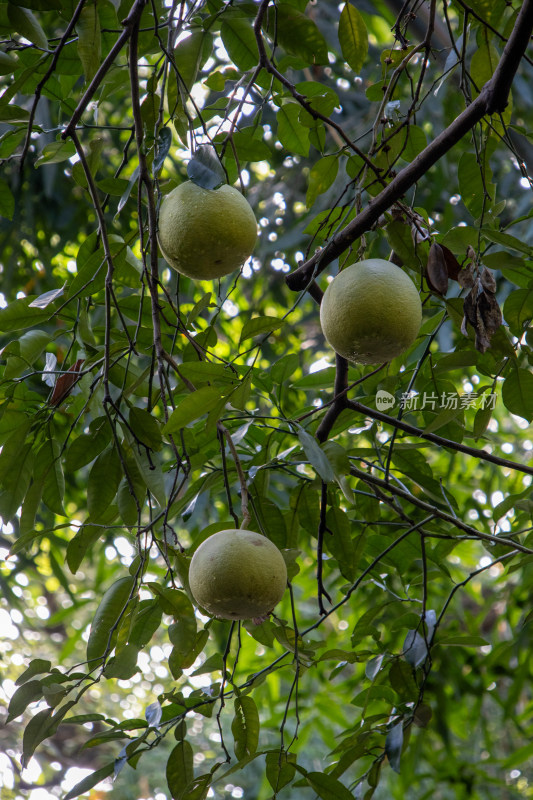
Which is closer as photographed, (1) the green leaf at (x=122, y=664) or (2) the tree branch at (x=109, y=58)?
(2) the tree branch at (x=109, y=58)

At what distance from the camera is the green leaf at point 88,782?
0.93 meters

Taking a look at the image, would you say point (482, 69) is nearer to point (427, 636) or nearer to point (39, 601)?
point (427, 636)

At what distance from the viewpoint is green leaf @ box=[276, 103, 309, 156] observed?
1.17 metres

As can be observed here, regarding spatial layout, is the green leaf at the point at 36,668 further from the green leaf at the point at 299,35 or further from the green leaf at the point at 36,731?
the green leaf at the point at 299,35

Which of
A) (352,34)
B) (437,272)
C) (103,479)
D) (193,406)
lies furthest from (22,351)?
(352,34)

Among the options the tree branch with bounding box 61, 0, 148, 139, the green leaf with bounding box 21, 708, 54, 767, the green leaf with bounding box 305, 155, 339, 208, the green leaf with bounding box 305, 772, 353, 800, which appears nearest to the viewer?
the tree branch with bounding box 61, 0, 148, 139

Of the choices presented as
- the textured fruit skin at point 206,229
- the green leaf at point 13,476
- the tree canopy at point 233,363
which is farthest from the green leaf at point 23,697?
the textured fruit skin at point 206,229

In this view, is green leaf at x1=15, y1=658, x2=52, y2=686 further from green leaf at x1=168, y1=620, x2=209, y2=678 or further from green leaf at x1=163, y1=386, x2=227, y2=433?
green leaf at x1=163, y1=386, x2=227, y2=433

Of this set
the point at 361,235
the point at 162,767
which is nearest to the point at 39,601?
the point at 162,767

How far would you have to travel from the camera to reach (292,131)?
1198 mm

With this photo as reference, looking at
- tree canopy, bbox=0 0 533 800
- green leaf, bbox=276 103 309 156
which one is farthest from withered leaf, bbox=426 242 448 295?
green leaf, bbox=276 103 309 156

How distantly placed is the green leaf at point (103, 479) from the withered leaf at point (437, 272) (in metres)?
0.48

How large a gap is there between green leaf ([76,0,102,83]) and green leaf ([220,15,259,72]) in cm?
21

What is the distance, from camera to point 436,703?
229 cm
